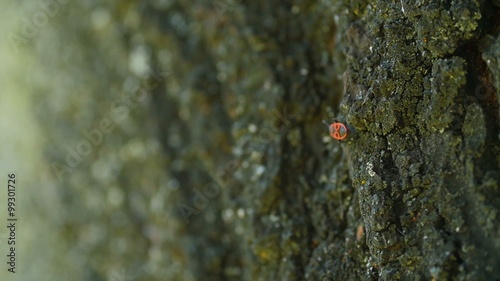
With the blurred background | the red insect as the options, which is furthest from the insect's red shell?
the blurred background

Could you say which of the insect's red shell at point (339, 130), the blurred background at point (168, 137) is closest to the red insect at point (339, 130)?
the insect's red shell at point (339, 130)

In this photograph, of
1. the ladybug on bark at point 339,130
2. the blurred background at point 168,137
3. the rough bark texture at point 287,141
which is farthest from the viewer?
the blurred background at point 168,137

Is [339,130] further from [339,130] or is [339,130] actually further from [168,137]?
[168,137]

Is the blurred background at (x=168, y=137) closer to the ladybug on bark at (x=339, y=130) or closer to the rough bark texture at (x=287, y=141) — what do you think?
the rough bark texture at (x=287, y=141)

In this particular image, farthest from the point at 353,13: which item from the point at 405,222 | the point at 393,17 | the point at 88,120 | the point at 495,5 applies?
the point at 88,120

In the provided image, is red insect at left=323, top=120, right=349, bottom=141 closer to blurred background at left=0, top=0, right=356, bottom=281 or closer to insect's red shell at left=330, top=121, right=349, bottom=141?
insect's red shell at left=330, top=121, right=349, bottom=141
